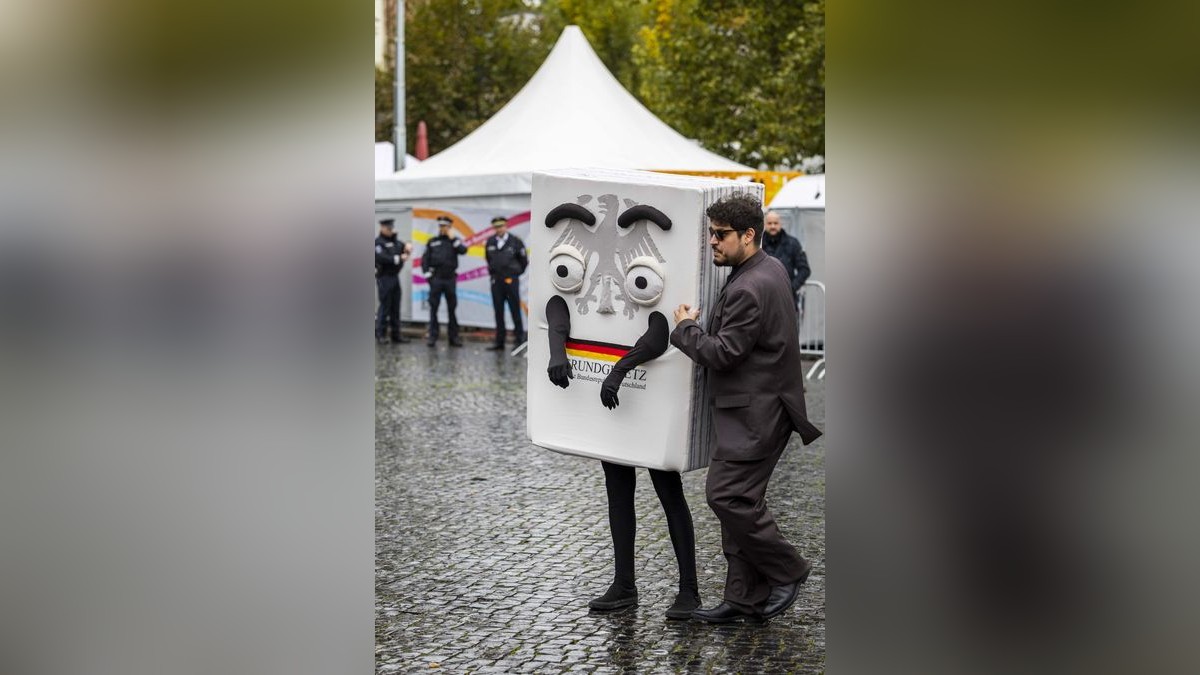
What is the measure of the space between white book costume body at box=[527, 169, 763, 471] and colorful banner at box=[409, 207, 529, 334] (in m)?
15.2

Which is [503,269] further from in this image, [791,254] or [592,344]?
[592,344]

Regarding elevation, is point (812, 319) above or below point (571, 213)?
below

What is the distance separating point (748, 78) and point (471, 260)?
12.6 meters

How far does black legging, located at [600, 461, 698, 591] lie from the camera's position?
6.51 metres

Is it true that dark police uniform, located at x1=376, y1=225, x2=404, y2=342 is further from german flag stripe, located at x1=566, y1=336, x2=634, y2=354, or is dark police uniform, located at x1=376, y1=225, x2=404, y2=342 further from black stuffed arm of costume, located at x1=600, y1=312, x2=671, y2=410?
black stuffed arm of costume, located at x1=600, y1=312, x2=671, y2=410

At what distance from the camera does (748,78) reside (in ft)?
108

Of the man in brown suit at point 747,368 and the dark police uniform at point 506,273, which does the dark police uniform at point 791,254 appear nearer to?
the dark police uniform at point 506,273

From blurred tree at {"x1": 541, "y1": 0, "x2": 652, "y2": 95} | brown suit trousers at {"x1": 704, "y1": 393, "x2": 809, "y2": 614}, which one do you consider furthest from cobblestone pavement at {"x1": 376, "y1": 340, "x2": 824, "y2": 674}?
blurred tree at {"x1": 541, "y1": 0, "x2": 652, "y2": 95}

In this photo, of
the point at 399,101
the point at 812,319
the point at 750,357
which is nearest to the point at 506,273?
the point at 812,319

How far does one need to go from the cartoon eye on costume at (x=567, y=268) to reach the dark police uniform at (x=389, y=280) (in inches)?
581

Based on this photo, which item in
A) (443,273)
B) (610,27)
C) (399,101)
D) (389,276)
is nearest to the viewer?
(443,273)
